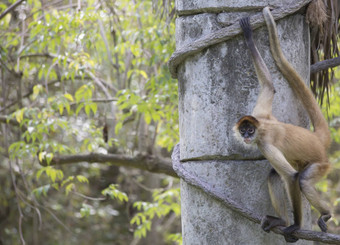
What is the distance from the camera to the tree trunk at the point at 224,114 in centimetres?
227

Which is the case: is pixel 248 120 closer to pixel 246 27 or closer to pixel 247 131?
pixel 247 131

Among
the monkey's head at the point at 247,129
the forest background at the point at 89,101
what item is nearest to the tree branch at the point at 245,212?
the monkey's head at the point at 247,129

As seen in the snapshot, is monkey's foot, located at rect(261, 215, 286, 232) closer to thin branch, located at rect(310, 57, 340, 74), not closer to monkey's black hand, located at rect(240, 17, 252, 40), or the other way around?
monkey's black hand, located at rect(240, 17, 252, 40)

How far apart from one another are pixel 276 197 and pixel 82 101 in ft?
12.3

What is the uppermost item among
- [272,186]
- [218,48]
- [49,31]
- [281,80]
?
[49,31]

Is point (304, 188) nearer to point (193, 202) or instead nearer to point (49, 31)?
point (193, 202)

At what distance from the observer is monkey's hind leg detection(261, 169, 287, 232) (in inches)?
87.9

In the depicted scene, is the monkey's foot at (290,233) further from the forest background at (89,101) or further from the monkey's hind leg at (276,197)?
the forest background at (89,101)

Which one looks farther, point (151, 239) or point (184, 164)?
point (151, 239)

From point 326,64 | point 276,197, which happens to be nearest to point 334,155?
point 326,64

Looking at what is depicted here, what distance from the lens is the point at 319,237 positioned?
6.95ft

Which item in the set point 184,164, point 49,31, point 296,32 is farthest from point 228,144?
point 49,31

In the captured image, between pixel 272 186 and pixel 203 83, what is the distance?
589mm

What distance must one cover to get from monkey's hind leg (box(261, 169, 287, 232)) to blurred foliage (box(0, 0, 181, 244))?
6.97 feet
